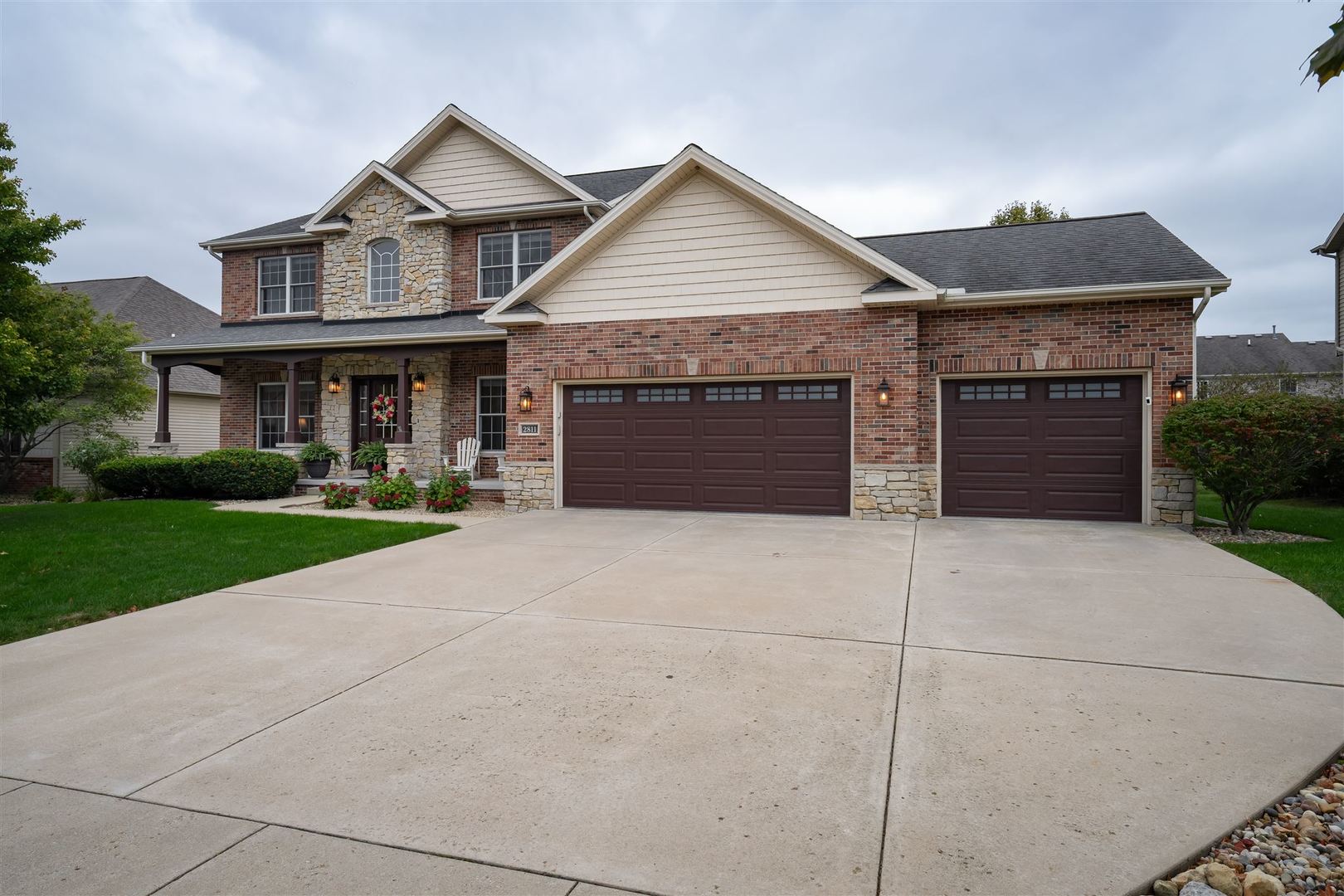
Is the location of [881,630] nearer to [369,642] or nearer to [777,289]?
[369,642]

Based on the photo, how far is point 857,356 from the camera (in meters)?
11.0

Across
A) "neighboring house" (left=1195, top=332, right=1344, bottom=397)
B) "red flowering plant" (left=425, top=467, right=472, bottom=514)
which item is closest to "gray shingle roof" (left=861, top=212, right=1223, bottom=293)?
"red flowering plant" (left=425, top=467, right=472, bottom=514)

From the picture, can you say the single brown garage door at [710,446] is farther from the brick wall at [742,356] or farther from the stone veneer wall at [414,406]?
the stone veneer wall at [414,406]

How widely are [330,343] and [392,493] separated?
388 cm

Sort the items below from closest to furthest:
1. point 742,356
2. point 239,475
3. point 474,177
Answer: point 742,356 → point 239,475 → point 474,177

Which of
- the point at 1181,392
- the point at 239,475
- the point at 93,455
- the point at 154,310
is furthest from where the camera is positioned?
the point at 154,310

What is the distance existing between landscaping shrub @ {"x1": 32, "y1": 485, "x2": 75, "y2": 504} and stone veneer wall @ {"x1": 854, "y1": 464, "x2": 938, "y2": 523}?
58.1 feet

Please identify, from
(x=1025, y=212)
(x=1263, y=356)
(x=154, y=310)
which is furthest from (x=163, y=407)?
(x=1263, y=356)

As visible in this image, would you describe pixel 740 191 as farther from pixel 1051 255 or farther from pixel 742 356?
pixel 1051 255

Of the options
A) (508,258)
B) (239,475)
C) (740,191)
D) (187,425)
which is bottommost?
(239,475)

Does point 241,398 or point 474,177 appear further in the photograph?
point 241,398

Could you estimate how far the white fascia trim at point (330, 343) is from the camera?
13.9m

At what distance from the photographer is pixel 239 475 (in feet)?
46.7

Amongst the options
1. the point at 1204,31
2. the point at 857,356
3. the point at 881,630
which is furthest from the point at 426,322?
the point at 1204,31
